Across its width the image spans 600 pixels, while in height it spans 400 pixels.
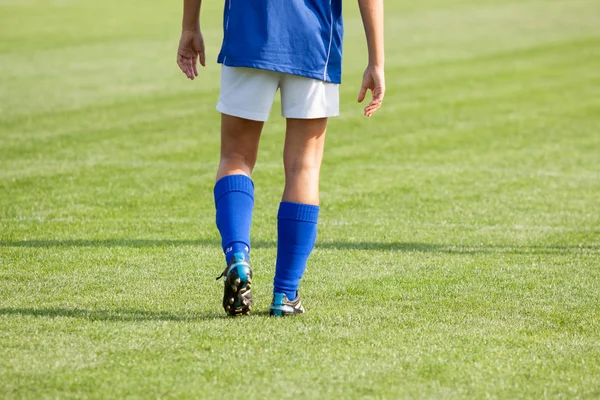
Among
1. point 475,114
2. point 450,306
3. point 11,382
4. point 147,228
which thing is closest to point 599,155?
point 475,114

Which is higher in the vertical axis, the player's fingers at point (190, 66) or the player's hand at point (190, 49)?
the player's hand at point (190, 49)

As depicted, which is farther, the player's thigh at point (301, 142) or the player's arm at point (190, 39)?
the player's arm at point (190, 39)

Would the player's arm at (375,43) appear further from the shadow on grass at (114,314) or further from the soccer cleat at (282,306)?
the shadow on grass at (114,314)

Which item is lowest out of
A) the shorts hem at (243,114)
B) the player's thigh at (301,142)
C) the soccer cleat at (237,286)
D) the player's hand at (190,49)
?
the soccer cleat at (237,286)

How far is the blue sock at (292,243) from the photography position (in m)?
4.56

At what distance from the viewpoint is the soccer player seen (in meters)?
4.45

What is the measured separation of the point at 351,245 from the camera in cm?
639

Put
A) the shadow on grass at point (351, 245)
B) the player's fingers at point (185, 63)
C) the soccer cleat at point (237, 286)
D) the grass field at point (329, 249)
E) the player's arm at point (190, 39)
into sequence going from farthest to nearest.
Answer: the shadow on grass at point (351, 245), the player's fingers at point (185, 63), the player's arm at point (190, 39), the soccer cleat at point (237, 286), the grass field at point (329, 249)

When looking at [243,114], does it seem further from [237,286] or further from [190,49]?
[237,286]

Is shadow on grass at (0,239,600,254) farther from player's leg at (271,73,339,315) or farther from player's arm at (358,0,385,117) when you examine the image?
player's arm at (358,0,385,117)

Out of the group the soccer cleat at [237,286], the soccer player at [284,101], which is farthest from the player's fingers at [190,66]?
the soccer cleat at [237,286]

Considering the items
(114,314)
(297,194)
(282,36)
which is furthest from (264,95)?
(114,314)

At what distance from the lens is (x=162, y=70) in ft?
61.1

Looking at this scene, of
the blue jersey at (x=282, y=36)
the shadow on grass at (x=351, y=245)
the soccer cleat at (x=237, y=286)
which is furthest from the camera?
the shadow on grass at (x=351, y=245)
